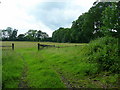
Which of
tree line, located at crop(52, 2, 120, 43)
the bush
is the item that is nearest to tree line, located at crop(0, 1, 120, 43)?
tree line, located at crop(52, 2, 120, 43)

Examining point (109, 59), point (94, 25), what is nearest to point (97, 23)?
point (94, 25)

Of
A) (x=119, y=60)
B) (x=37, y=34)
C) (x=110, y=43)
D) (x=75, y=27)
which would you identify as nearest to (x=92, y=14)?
(x=75, y=27)

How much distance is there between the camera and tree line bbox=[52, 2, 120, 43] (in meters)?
8.48

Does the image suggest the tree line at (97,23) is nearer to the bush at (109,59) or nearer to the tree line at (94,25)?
the tree line at (94,25)

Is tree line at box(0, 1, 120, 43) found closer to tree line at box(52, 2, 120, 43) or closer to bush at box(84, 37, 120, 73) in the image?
tree line at box(52, 2, 120, 43)

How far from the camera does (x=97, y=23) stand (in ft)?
111

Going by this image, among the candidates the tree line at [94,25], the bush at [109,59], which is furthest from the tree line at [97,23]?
the bush at [109,59]

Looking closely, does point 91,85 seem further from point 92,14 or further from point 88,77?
point 92,14

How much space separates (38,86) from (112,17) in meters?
6.15

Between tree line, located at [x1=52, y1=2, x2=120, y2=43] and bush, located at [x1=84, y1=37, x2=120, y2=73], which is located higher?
tree line, located at [x1=52, y1=2, x2=120, y2=43]

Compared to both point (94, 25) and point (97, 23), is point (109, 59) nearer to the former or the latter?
point (97, 23)

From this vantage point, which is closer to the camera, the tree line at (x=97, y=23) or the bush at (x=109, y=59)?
the bush at (x=109, y=59)

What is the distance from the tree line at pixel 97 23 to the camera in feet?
27.8

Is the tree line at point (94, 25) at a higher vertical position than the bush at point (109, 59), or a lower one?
higher
